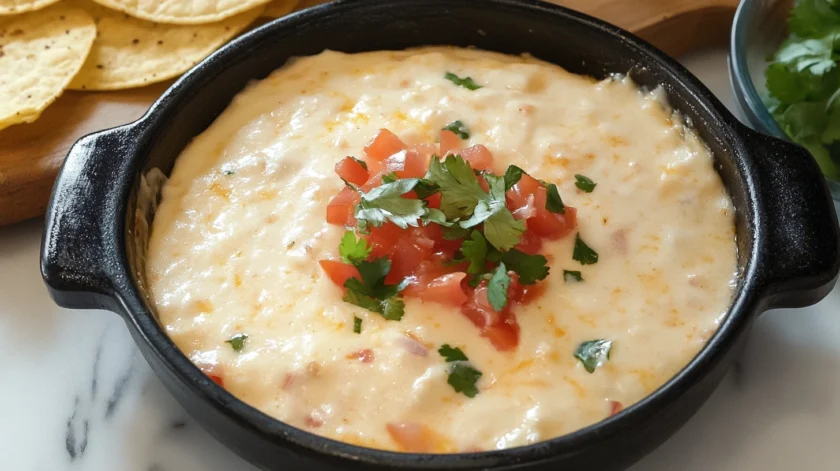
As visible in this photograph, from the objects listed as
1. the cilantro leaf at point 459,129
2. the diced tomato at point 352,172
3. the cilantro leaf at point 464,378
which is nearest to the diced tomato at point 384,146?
the diced tomato at point 352,172

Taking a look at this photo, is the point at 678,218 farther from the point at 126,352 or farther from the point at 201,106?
the point at 126,352

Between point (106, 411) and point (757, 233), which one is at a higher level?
point (757, 233)

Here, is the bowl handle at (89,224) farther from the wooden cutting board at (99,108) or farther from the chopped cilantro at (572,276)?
the chopped cilantro at (572,276)

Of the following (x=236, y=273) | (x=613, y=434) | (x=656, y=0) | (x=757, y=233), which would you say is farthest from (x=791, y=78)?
(x=236, y=273)

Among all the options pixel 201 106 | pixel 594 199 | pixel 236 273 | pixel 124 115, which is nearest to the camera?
pixel 236 273

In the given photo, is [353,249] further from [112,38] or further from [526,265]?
[112,38]

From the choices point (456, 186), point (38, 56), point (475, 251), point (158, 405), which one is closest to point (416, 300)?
point (475, 251)

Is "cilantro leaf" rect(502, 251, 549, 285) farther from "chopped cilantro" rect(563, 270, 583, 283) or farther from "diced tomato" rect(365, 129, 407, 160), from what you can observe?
"diced tomato" rect(365, 129, 407, 160)
